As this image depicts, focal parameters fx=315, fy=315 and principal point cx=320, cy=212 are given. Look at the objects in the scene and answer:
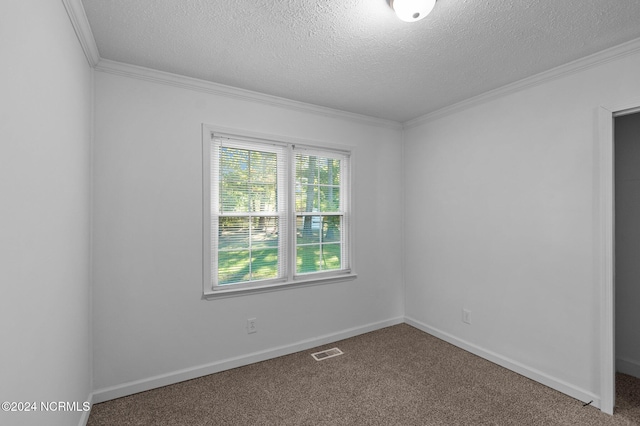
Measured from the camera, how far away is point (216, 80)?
2723mm

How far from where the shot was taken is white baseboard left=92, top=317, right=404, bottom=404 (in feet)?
7.89

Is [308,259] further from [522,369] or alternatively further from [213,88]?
[522,369]

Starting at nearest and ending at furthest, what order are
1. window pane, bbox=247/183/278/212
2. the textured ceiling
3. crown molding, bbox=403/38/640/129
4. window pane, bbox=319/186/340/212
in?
the textured ceiling, crown molding, bbox=403/38/640/129, window pane, bbox=247/183/278/212, window pane, bbox=319/186/340/212

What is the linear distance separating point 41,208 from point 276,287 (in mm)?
2085

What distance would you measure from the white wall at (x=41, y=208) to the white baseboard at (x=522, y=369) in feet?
10.7

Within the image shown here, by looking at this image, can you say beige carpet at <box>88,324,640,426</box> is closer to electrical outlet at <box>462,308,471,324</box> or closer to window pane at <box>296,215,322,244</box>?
electrical outlet at <box>462,308,471,324</box>

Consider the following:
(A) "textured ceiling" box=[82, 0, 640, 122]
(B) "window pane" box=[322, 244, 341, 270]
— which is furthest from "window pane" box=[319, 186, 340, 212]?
(A) "textured ceiling" box=[82, 0, 640, 122]

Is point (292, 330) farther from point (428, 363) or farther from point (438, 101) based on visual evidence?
point (438, 101)

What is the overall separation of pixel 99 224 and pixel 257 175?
135 cm

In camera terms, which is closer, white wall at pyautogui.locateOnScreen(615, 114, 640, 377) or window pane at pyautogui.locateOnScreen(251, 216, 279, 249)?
white wall at pyautogui.locateOnScreen(615, 114, 640, 377)

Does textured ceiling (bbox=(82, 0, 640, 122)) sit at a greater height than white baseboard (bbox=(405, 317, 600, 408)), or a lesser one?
greater

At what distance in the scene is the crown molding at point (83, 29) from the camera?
1.67 meters

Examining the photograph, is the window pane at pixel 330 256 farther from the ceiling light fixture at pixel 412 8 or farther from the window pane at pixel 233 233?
the ceiling light fixture at pixel 412 8

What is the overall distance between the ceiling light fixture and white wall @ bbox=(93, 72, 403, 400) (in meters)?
1.67
